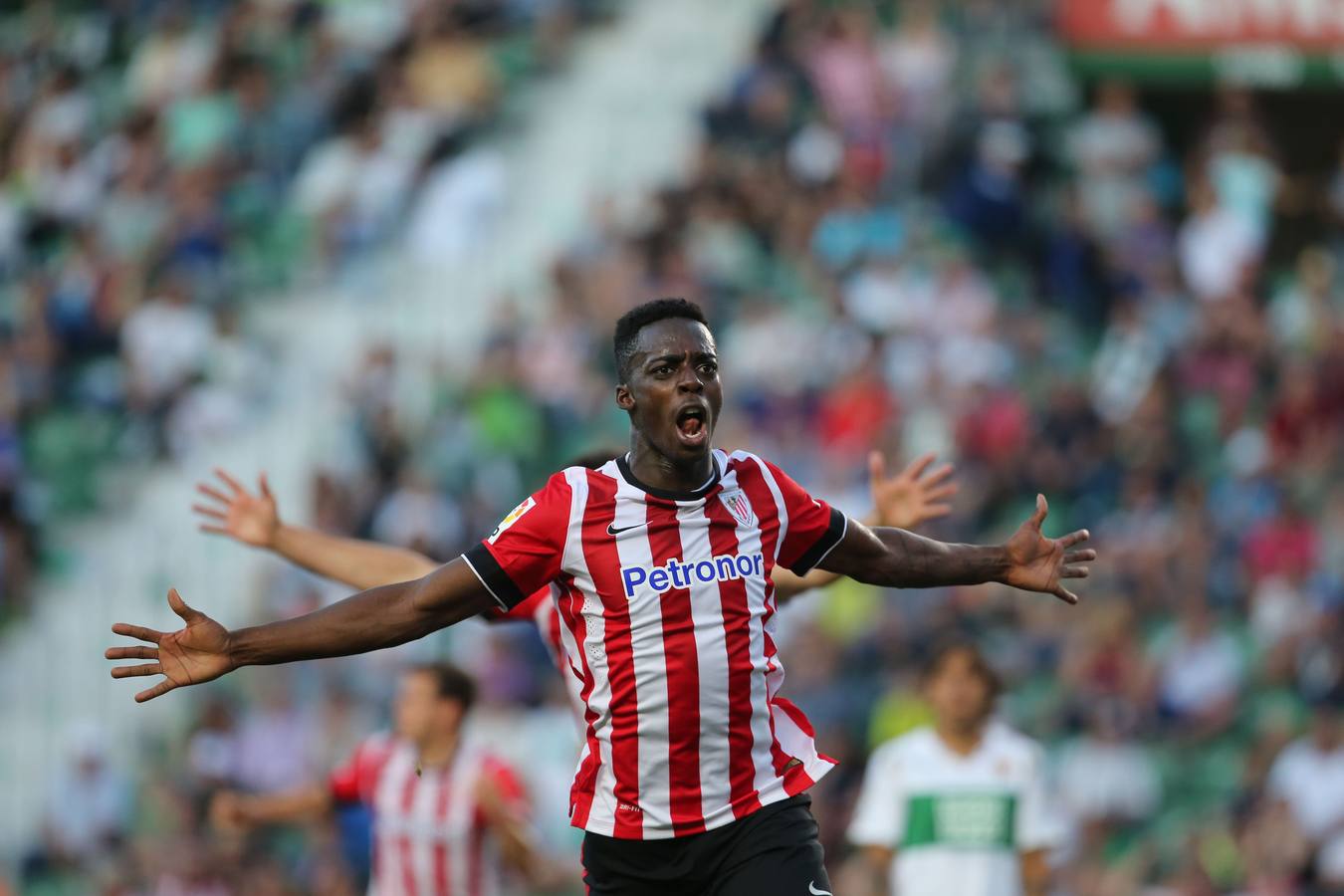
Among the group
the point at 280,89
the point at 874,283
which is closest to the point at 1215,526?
the point at 874,283

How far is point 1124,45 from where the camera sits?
16547 mm

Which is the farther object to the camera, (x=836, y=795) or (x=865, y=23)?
(x=865, y=23)

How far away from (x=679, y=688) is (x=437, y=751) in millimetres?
2906

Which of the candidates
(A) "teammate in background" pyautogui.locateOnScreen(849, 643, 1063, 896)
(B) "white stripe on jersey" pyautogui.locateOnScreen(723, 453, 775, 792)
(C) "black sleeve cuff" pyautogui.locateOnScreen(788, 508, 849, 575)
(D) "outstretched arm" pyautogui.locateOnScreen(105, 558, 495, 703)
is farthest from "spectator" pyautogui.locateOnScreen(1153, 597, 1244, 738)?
(D) "outstretched arm" pyautogui.locateOnScreen(105, 558, 495, 703)

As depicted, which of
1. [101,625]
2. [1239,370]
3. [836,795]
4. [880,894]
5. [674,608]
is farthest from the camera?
[1239,370]

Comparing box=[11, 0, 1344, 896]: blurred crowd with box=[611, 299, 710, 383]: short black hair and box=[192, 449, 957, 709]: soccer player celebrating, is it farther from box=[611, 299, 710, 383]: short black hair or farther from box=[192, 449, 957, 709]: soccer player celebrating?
box=[611, 299, 710, 383]: short black hair

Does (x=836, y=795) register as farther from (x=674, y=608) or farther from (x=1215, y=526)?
(x=674, y=608)

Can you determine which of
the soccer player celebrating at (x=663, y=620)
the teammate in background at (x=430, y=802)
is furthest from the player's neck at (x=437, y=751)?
the soccer player celebrating at (x=663, y=620)

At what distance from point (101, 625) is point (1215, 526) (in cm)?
773

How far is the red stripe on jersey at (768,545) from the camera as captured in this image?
222 inches

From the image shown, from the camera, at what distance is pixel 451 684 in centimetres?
810

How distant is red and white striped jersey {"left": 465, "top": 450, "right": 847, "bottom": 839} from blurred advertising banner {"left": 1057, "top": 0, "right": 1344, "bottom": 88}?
12.0 m

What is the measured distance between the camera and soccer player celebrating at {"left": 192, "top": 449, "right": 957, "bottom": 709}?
661cm

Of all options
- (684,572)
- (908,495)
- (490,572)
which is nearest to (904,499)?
(908,495)
